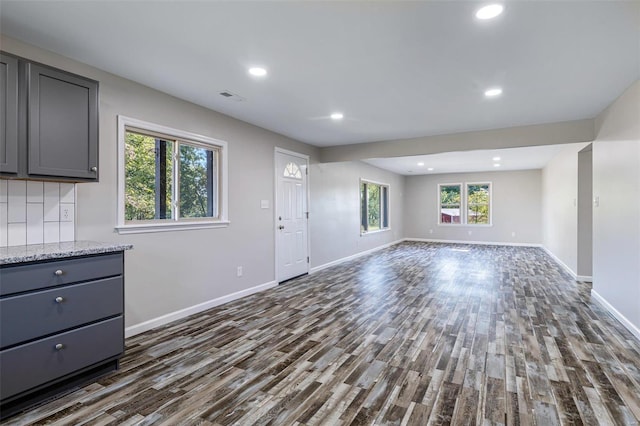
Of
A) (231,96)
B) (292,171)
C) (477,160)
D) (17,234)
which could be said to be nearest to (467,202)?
(477,160)

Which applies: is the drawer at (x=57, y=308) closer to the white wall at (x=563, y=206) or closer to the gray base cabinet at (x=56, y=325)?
the gray base cabinet at (x=56, y=325)

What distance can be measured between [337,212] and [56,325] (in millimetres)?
5328

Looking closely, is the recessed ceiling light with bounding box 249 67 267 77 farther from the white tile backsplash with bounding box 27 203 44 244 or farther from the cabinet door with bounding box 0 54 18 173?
the white tile backsplash with bounding box 27 203 44 244

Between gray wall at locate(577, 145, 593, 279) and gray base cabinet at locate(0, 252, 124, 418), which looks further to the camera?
gray wall at locate(577, 145, 593, 279)

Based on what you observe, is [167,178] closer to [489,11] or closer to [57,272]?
[57,272]

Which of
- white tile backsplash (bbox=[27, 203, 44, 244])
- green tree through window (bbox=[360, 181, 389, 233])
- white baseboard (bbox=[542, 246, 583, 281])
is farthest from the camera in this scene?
green tree through window (bbox=[360, 181, 389, 233])

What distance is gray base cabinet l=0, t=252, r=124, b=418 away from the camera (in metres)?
1.82

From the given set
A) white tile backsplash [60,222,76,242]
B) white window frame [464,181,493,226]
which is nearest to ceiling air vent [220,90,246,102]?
white tile backsplash [60,222,76,242]

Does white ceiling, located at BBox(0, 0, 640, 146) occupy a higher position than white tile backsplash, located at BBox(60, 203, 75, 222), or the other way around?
white ceiling, located at BBox(0, 0, 640, 146)

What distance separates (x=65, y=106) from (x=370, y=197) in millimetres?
7420

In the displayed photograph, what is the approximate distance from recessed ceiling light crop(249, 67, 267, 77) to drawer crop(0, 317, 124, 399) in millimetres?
2226

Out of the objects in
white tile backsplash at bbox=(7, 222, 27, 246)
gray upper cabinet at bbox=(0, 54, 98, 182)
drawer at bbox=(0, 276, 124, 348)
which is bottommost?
drawer at bbox=(0, 276, 124, 348)

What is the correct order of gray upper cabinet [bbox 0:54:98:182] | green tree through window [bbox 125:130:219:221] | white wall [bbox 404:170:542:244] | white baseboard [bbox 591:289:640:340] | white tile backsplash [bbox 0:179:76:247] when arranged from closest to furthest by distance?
gray upper cabinet [bbox 0:54:98:182] → white tile backsplash [bbox 0:179:76:247] → white baseboard [bbox 591:289:640:340] → green tree through window [bbox 125:130:219:221] → white wall [bbox 404:170:542:244]

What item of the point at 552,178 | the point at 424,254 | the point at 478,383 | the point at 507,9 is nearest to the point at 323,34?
the point at 507,9
